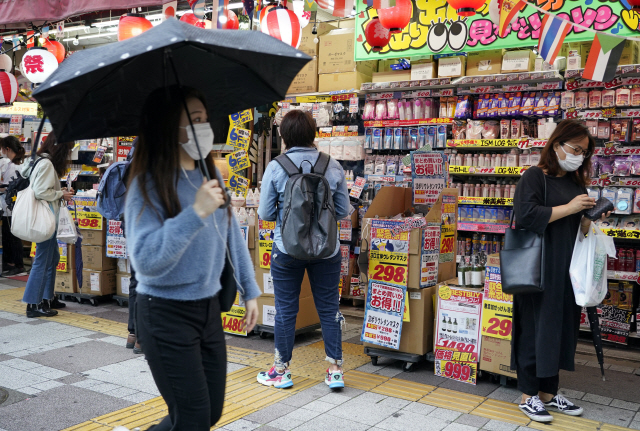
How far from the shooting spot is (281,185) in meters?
3.90

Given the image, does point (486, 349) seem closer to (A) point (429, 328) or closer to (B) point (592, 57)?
(A) point (429, 328)

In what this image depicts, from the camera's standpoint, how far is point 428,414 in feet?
11.6

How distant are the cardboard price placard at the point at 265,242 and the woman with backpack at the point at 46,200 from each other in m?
2.22

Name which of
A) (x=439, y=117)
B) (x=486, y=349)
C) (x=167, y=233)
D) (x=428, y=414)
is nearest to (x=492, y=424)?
(x=428, y=414)

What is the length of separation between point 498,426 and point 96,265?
16.1 ft

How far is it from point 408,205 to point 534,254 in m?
1.67

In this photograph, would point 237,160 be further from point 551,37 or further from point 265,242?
point 551,37

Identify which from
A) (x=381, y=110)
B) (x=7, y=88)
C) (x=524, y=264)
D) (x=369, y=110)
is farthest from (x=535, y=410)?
(x=7, y=88)

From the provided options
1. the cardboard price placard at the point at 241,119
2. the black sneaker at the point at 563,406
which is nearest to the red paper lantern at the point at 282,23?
the cardboard price placard at the point at 241,119

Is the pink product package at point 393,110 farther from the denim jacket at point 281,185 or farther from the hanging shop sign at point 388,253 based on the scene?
the denim jacket at point 281,185

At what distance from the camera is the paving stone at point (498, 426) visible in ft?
11.0

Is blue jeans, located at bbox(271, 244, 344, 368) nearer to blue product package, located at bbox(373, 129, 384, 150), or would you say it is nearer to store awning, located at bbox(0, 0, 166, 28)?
store awning, located at bbox(0, 0, 166, 28)

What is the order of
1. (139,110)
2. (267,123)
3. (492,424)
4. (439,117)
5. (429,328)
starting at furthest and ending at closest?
1. (267,123)
2. (439,117)
3. (429,328)
4. (492,424)
5. (139,110)

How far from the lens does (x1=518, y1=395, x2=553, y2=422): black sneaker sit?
3436 mm
